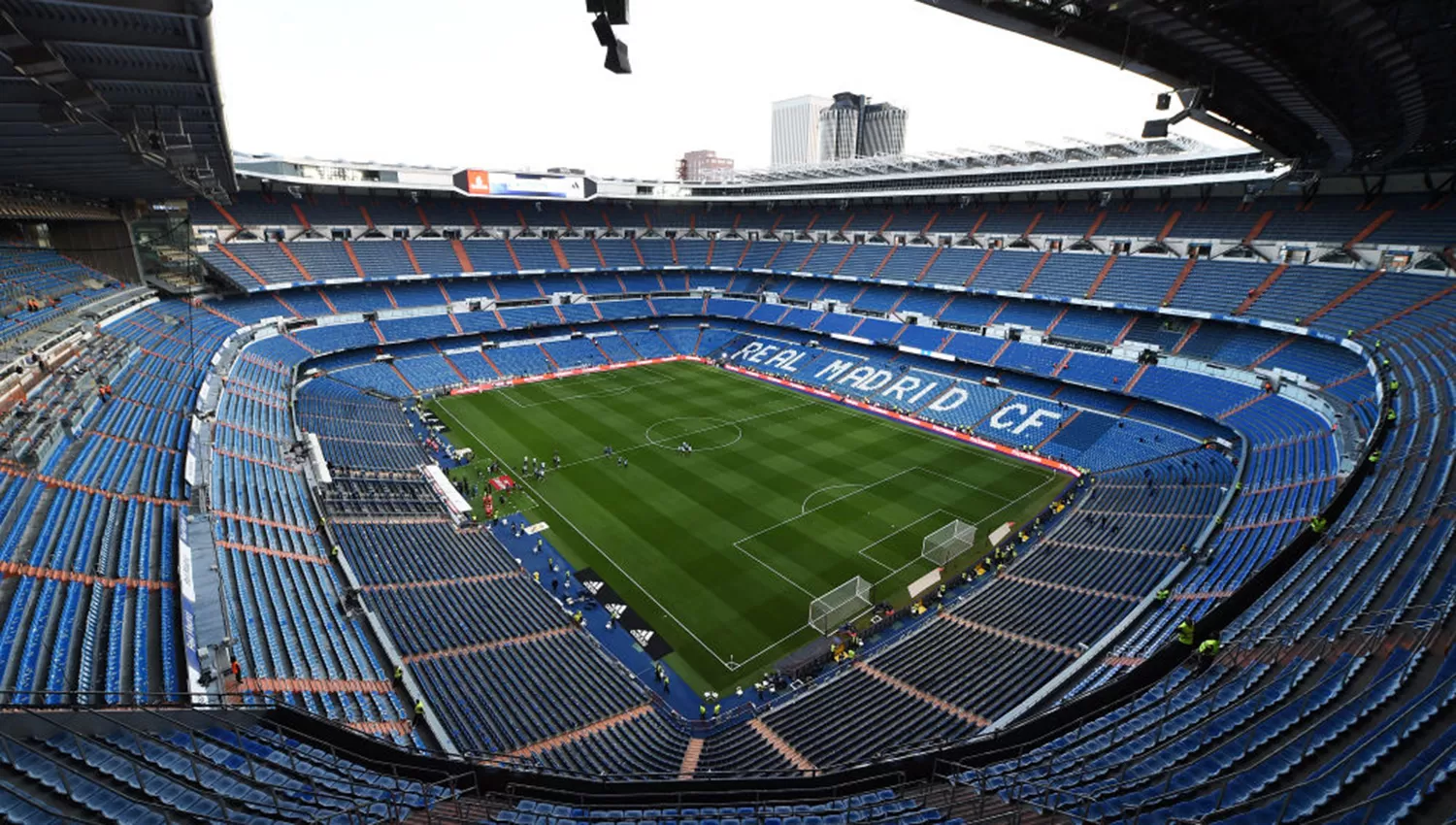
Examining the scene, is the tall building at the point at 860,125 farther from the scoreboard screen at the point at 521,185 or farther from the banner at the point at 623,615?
the banner at the point at 623,615

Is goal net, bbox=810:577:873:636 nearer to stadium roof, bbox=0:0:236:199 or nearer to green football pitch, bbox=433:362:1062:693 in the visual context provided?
green football pitch, bbox=433:362:1062:693

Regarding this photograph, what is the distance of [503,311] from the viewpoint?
2041 inches

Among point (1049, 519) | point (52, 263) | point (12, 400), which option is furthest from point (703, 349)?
point (12, 400)

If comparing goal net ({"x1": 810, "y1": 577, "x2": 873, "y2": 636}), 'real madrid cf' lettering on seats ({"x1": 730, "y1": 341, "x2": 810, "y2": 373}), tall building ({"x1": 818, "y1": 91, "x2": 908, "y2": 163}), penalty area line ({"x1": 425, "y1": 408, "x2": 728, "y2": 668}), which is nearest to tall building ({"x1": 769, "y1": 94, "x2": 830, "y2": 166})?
tall building ({"x1": 818, "y1": 91, "x2": 908, "y2": 163})

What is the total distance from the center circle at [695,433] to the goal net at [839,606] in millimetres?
14456

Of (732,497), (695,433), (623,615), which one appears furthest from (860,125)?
(623,615)

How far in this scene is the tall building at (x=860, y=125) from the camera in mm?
146250

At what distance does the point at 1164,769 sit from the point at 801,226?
59.3 meters

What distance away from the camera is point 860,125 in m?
148

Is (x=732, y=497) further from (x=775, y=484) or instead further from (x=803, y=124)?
(x=803, y=124)

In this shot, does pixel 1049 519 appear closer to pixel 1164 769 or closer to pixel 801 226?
pixel 1164 769

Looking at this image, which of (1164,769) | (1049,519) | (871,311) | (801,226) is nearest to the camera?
(1164,769)

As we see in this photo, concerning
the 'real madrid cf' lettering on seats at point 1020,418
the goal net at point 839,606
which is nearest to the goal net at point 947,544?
the goal net at point 839,606

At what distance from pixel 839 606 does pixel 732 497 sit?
9407 mm
